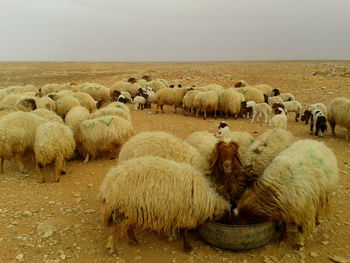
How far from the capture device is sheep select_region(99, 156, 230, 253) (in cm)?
390

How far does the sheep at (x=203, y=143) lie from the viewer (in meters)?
5.14

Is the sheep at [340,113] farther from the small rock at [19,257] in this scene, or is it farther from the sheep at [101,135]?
the small rock at [19,257]

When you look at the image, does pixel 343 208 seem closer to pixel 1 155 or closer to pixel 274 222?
pixel 274 222

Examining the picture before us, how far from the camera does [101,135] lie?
23.9ft

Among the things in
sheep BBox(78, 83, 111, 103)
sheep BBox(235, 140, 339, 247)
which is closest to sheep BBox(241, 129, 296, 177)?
sheep BBox(235, 140, 339, 247)

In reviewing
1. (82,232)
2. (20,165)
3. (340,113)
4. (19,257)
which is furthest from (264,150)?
(340,113)

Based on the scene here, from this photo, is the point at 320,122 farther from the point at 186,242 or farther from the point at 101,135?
the point at 186,242

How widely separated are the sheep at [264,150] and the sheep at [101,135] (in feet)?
11.4

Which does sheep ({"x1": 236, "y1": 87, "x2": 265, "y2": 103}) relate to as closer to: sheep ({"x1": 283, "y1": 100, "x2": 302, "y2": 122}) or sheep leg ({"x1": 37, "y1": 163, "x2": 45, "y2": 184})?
sheep ({"x1": 283, "y1": 100, "x2": 302, "y2": 122})

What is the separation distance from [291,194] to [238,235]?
910 mm

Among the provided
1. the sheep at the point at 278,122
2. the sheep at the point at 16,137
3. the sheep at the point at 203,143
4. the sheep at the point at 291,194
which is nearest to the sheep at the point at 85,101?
the sheep at the point at 16,137

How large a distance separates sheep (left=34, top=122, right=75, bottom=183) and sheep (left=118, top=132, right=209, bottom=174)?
181 cm

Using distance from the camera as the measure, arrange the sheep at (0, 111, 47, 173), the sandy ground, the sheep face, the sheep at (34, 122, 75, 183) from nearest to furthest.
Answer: the sandy ground, the sheep face, the sheep at (34, 122, 75, 183), the sheep at (0, 111, 47, 173)

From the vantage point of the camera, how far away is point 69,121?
821 centimetres
